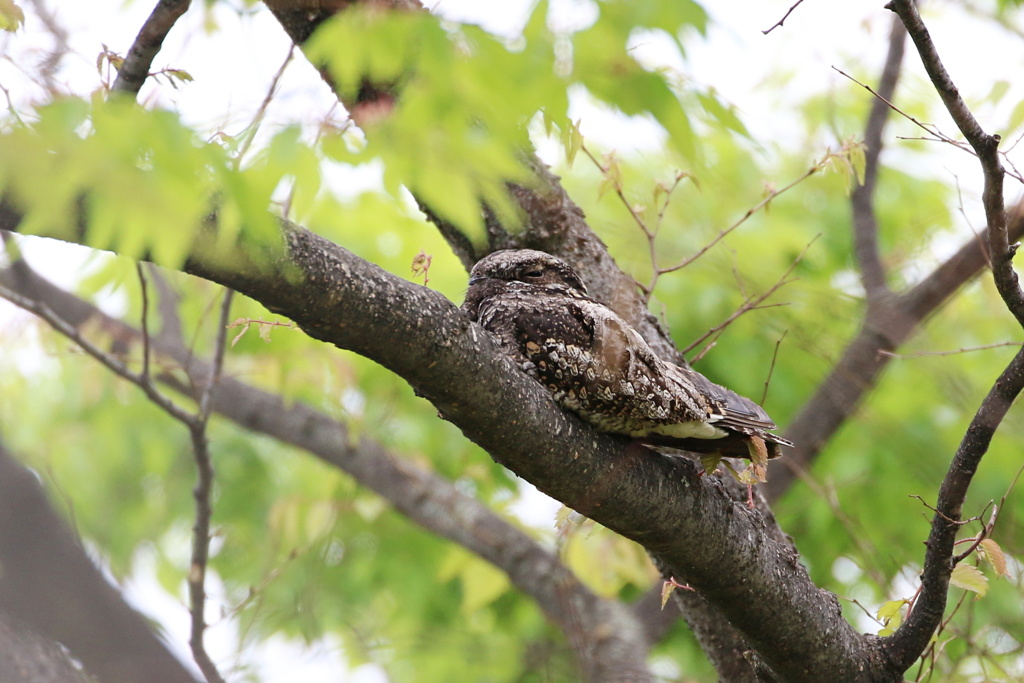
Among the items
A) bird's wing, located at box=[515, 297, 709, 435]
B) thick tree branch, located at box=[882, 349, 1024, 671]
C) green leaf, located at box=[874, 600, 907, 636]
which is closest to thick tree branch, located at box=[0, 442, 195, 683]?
bird's wing, located at box=[515, 297, 709, 435]

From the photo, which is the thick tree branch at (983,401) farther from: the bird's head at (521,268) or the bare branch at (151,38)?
the bare branch at (151,38)

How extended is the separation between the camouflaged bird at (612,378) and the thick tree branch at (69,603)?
1109 millimetres

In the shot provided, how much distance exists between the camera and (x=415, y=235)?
14.3 ft

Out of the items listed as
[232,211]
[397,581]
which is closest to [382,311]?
[232,211]

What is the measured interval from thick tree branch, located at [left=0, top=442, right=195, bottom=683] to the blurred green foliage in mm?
407

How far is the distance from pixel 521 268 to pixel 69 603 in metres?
1.55

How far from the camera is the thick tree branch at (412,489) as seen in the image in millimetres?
4500

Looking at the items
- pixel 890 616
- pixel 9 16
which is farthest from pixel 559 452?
pixel 9 16

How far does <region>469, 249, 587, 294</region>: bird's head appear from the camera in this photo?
2.45 meters

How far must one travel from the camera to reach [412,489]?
5125 mm

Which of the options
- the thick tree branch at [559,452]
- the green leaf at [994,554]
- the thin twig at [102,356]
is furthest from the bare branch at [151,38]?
the green leaf at [994,554]

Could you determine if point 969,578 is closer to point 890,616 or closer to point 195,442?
point 890,616

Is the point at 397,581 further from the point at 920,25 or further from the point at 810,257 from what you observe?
the point at 920,25

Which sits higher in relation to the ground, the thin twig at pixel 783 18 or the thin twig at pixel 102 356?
the thin twig at pixel 783 18
